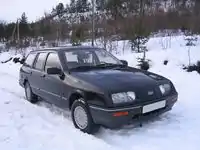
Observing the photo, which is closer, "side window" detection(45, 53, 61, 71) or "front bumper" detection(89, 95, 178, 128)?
"front bumper" detection(89, 95, 178, 128)

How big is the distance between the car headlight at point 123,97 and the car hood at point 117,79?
0.21 feet

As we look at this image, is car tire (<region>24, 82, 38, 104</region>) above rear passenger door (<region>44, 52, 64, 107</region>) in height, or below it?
below

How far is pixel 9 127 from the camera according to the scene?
5168mm

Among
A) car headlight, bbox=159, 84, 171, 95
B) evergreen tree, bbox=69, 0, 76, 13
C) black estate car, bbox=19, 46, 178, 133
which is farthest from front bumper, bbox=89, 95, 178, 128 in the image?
evergreen tree, bbox=69, 0, 76, 13

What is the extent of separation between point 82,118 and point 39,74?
2.03 meters

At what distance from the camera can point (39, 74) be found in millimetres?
6387

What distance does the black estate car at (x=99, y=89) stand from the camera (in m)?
4.32

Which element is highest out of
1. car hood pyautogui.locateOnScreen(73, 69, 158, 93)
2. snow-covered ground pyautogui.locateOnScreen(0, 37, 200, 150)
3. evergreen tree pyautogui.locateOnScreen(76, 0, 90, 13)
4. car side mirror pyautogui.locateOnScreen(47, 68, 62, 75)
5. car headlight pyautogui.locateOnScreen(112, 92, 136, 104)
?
evergreen tree pyautogui.locateOnScreen(76, 0, 90, 13)

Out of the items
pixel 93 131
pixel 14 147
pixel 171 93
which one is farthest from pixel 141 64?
pixel 14 147

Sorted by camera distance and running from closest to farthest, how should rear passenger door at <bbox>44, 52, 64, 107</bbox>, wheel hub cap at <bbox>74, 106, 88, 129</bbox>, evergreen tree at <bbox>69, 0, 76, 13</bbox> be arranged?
1. wheel hub cap at <bbox>74, 106, 88, 129</bbox>
2. rear passenger door at <bbox>44, 52, 64, 107</bbox>
3. evergreen tree at <bbox>69, 0, 76, 13</bbox>

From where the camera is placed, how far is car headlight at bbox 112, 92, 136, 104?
429cm

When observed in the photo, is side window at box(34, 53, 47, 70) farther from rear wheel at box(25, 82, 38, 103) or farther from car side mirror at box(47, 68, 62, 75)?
car side mirror at box(47, 68, 62, 75)

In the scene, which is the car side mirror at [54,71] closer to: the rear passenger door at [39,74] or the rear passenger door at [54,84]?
the rear passenger door at [54,84]

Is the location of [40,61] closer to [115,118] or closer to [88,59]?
[88,59]
